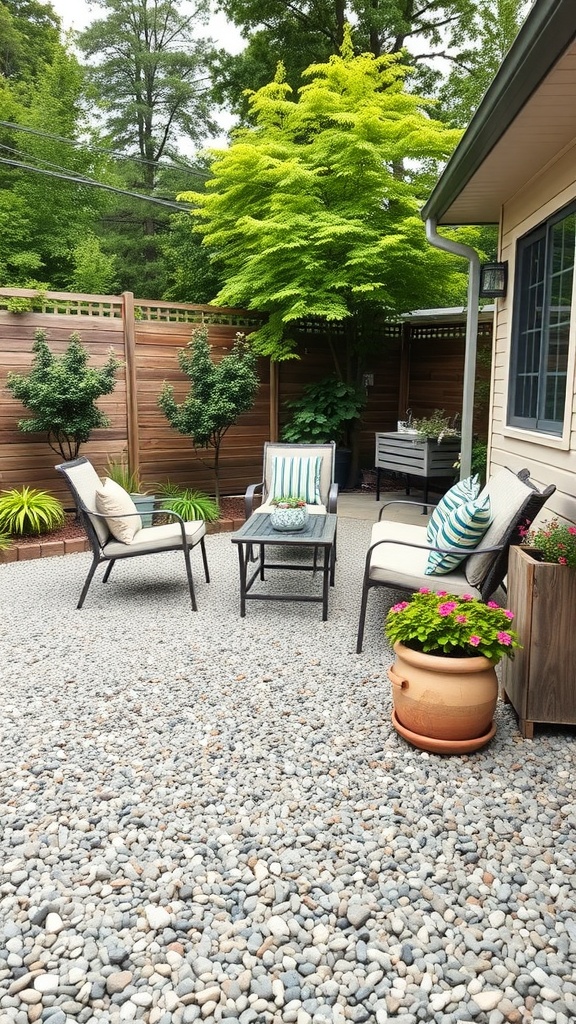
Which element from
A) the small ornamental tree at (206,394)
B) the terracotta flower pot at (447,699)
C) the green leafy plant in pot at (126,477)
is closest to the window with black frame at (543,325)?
the terracotta flower pot at (447,699)

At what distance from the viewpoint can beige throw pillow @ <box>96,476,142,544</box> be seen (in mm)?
4355

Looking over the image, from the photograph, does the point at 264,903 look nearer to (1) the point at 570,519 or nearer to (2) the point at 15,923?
(2) the point at 15,923

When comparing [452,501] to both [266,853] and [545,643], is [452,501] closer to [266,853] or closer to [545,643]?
[545,643]

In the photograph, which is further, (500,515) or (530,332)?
(530,332)

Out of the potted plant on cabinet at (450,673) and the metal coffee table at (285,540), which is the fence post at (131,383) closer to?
the metal coffee table at (285,540)

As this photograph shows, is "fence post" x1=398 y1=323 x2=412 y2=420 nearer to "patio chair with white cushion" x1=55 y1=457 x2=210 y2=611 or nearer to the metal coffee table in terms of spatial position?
the metal coffee table

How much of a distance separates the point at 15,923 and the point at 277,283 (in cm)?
671

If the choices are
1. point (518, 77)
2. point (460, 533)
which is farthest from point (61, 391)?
point (518, 77)

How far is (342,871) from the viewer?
6.37 ft

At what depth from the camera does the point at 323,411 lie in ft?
26.3

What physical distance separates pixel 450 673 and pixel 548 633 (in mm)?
415

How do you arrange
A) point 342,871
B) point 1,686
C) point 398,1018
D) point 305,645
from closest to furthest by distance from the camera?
point 398,1018, point 342,871, point 1,686, point 305,645

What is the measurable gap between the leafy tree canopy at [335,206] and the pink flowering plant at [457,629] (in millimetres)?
4976

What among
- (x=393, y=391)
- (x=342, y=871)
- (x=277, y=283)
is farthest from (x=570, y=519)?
(x=393, y=391)
